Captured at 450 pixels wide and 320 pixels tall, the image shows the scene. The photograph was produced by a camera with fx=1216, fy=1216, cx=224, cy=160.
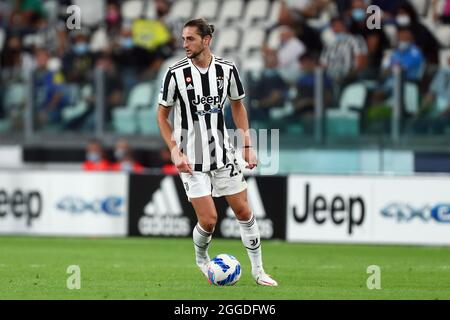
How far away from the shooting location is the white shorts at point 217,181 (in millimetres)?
11234

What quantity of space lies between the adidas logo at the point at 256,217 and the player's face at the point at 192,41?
7939mm

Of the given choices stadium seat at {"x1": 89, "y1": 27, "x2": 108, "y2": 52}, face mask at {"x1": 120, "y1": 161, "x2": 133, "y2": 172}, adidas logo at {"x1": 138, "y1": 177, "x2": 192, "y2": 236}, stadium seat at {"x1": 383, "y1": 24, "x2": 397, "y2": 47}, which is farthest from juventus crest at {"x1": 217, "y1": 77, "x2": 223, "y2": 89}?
stadium seat at {"x1": 89, "y1": 27, "x2": 108, "y2": 52}

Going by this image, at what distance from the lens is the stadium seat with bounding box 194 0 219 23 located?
25328mm

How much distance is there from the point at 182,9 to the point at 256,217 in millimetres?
7876

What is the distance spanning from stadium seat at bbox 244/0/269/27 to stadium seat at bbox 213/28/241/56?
0.43 metres

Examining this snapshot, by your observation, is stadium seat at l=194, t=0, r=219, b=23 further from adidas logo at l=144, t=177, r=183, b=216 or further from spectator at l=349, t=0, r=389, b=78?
adidas logo at l=144, t=177, r=183, b=216

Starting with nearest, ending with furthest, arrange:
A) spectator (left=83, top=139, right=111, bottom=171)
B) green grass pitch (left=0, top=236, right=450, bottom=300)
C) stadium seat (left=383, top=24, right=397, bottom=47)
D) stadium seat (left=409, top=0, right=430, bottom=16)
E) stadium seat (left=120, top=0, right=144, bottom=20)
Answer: green grass pitch (left=0, top=236, right=450, bottom=300) → spectator (left=83, top=139, right=111, bottom=171) → stadium seat (left=383, top=24, right=397, bottom=47) → stadium seat (left=409, top=0, right=430, bottom=16) → stadium seat (left=120, top=0, right=144, bottom=20)

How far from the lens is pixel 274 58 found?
21.9 meters

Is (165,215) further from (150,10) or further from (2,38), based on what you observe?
(2,38)

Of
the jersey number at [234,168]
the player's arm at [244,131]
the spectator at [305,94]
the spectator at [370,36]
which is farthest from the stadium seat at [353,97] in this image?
the jersey number at [234,168]

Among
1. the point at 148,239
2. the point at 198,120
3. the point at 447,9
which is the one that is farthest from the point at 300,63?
the point at 198,120

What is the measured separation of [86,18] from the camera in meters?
25.9

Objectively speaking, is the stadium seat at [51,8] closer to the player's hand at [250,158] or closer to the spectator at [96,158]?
the spectator at [96,158]

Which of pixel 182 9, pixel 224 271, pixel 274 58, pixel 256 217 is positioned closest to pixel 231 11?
pixel 182 9
